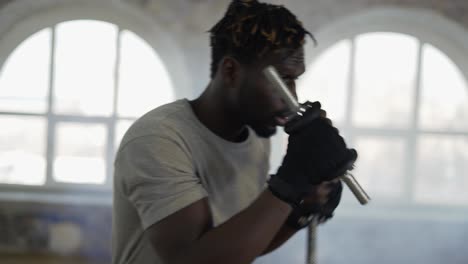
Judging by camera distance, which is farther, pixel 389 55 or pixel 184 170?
pixel 389 55

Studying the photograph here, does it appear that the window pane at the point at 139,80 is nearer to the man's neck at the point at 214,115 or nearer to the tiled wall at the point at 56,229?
the tiled wall at the point at 56,229

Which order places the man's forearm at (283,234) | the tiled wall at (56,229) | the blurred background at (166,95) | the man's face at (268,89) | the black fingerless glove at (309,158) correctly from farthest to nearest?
the blurred background at (166,95) → the tiled wall at (56,229) → the man's forearm at (283,234) → the man's face at (268,89) → the black fingerless glove at (309,158)

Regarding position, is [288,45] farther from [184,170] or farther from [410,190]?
[410,190]

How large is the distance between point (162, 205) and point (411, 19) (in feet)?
7.49

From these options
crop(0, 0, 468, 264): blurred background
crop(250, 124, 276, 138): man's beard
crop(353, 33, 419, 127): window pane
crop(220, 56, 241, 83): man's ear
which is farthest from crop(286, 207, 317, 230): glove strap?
crop(353, 33, 419, 127): window pane

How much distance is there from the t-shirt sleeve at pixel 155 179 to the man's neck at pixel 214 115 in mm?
153

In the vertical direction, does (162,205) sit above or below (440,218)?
above

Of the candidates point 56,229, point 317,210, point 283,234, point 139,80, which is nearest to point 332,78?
point 139,80

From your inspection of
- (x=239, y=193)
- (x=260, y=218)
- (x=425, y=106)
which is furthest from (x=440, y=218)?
(x=260, y=218)

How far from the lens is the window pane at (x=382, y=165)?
3.07 meters

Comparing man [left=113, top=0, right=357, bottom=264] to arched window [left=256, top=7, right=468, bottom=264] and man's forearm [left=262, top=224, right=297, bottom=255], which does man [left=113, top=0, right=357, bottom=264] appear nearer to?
man's forearm [left=262, top=224, right=297, bottom=255]

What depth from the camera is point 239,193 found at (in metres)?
1.24

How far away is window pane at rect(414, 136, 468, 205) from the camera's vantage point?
3092mm

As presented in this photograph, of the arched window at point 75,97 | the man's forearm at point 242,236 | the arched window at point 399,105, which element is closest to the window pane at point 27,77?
the arched window at point 75,97
